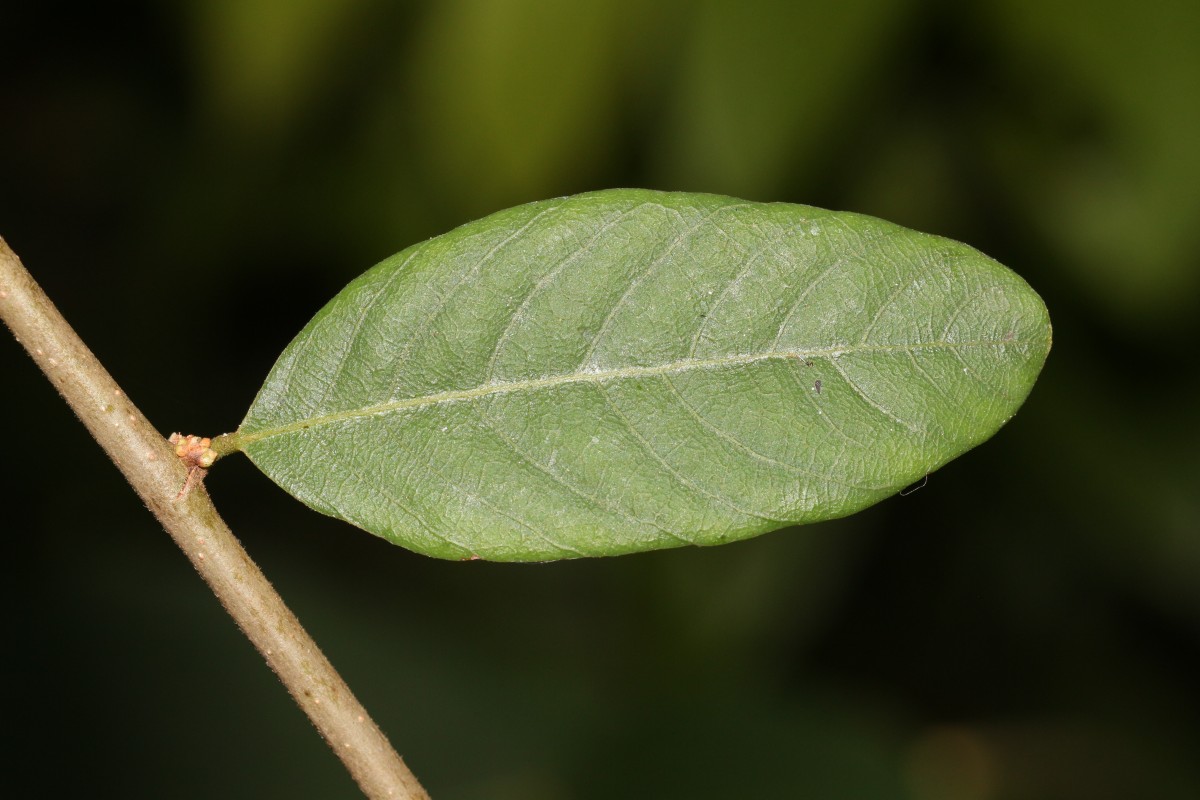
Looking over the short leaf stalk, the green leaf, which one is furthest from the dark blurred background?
the short leaf stalk

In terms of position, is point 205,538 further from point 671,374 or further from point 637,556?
point 637,556

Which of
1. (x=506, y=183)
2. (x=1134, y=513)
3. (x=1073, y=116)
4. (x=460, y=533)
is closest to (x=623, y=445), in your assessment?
(x=460, y=533)

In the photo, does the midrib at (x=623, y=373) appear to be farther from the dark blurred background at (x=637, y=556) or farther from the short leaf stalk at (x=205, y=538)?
the dark blurred background at (x=637, y=556)

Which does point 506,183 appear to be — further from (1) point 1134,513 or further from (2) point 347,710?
(1) point 1134,513

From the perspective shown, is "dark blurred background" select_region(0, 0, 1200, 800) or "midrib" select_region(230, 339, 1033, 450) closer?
"midrib" select_region(230, 339, 1033, 450)


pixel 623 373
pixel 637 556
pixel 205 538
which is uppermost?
pixel 623 373

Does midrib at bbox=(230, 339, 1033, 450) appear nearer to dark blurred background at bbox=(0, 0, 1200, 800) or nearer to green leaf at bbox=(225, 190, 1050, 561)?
green leaf at bbox=(225, 190, 1050, 561)

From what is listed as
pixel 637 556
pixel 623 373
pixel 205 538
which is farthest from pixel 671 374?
pixel 637 556
